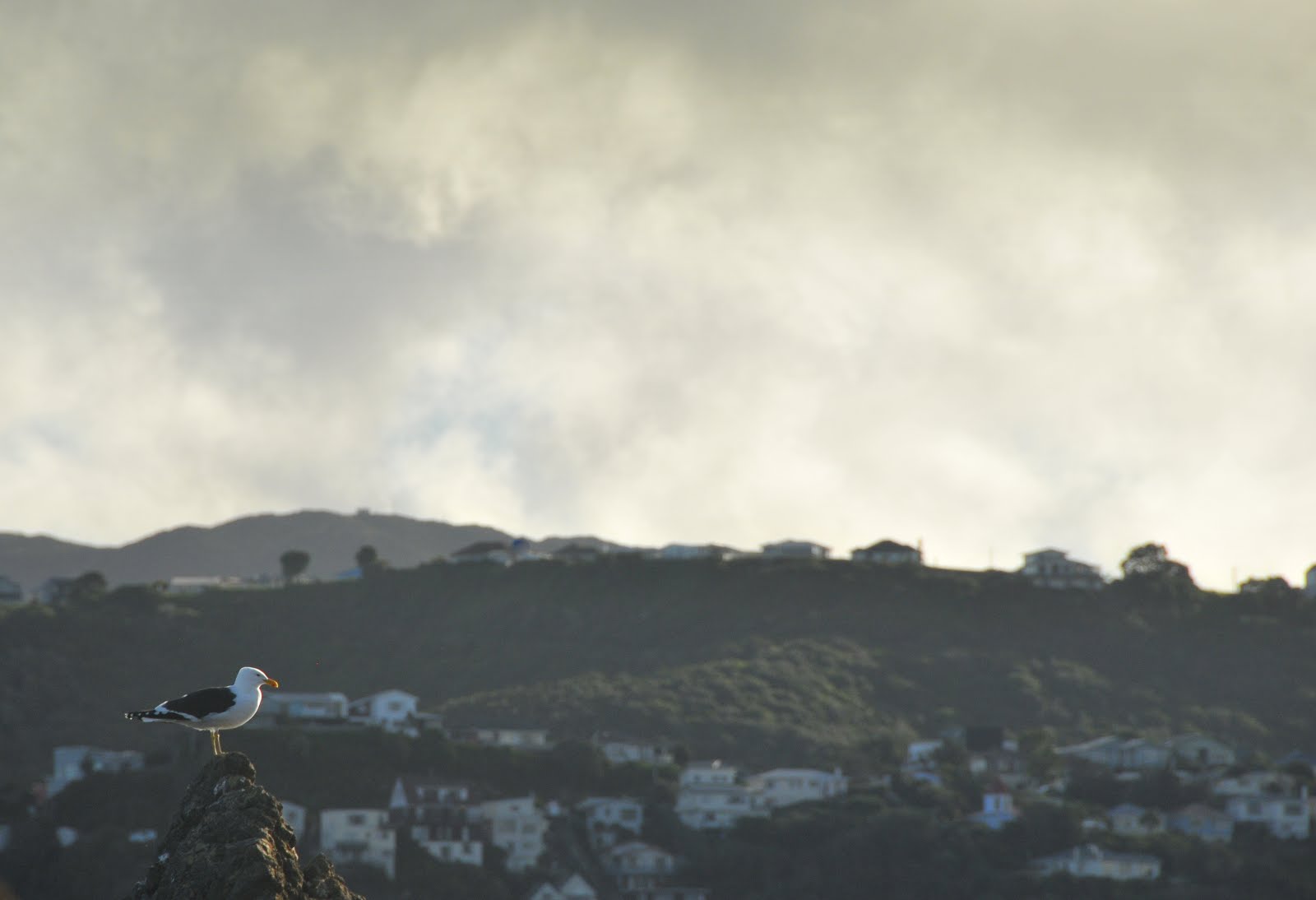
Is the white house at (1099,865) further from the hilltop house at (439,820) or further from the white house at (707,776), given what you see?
the hilltop house at (439,820)

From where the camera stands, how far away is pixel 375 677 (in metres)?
161

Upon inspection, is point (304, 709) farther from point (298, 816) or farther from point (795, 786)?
point (795, 786)

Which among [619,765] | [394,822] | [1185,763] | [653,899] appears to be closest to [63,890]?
[394,822]

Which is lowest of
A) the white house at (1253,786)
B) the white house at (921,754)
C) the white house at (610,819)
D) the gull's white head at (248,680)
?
the gull's white head at (248,680)

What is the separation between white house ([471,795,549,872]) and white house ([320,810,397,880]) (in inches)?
236

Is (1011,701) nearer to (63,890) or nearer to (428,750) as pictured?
(428,750)

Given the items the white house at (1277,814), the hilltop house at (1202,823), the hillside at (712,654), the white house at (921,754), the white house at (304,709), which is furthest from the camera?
the hillside at (712,654)

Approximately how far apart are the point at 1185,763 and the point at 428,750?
173 ft

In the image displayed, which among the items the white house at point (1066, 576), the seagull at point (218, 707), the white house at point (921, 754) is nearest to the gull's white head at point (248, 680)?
the seagull at point (218, 707)

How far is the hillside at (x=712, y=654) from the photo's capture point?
145500mm

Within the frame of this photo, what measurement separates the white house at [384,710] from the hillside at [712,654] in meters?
9.54

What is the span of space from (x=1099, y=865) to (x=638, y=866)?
79.1ft

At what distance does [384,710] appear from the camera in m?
130

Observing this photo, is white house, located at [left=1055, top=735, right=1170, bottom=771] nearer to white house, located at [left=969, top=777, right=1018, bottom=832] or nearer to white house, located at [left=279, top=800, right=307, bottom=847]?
white house, located at [left=969, top=777, right=1018, bottom=832]
